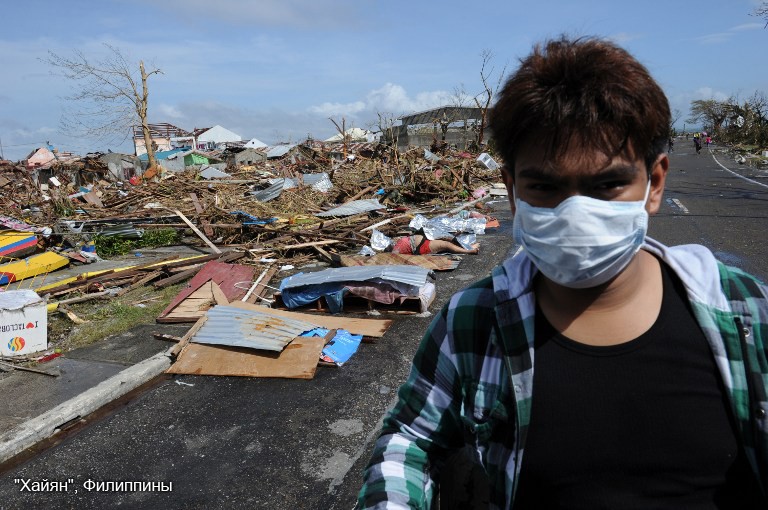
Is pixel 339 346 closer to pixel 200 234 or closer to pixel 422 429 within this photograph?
pixel 422 429

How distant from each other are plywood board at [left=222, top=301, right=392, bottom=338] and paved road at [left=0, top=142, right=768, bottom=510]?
7.4 inches

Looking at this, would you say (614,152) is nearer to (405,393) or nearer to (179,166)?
(405,393)

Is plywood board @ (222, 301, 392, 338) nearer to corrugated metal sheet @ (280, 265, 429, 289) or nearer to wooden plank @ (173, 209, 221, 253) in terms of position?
corrugated metal sheet @ (280, 265, 429, 289)

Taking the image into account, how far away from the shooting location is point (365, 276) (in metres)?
6.51

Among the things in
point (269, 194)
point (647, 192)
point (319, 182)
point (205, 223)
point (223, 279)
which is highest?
point (647, 192)

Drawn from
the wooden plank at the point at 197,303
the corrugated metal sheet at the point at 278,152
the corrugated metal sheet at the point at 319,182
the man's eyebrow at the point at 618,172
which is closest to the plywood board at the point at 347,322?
the wooden plank at the point at 197,303

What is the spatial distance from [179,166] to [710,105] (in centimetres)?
7557

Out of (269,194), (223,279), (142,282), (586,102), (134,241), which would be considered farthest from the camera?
(269,194)

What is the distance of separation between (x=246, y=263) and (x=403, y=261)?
112 inches

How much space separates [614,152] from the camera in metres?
1.26

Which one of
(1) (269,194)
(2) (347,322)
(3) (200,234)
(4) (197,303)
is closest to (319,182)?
(1) (269,194)

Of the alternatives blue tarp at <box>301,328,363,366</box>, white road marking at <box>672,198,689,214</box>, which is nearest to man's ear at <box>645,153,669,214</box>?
blue tarp at <box>301,328,363,366</box>

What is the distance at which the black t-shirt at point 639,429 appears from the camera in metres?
1.22

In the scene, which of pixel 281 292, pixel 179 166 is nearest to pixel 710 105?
pixel 179 166
